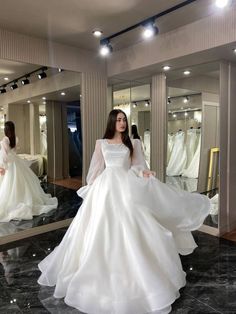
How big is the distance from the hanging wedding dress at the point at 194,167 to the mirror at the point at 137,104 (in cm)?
64

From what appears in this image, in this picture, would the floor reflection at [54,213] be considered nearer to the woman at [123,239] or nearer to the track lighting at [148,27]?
the woman at [123,239]

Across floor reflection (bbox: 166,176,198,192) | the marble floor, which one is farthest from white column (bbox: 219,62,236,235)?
floor reflection (bbox: 166,176,198,192)

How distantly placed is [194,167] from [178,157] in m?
0.28

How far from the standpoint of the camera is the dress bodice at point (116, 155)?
264 centimetres

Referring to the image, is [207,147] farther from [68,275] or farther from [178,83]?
[68,275]

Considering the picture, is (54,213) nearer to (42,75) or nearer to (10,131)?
(10,131)

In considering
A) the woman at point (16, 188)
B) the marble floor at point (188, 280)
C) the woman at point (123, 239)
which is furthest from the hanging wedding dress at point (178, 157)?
the woman at point (16, 188)

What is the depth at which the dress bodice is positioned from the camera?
2643 mm

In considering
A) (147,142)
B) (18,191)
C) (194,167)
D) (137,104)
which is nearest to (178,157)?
(194,167)

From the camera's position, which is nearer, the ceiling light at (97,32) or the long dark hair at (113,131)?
the long dark hair at (113,131)

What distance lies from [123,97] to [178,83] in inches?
36.2

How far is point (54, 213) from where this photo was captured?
411 cm

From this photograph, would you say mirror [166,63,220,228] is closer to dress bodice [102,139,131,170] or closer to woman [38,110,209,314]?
woman [38,110,209,314]

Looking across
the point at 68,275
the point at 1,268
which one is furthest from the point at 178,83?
the point at 1,268
